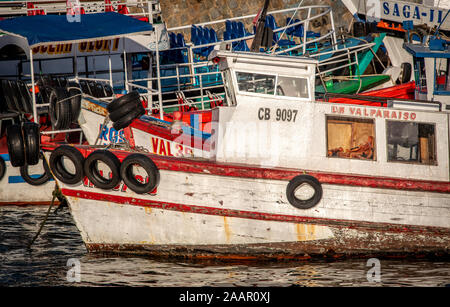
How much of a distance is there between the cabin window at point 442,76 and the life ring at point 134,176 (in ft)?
19.0

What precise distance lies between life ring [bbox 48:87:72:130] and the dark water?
2445 millimetres

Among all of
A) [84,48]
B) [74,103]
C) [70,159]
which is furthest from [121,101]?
[84,48]

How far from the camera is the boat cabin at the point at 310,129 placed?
9242mm

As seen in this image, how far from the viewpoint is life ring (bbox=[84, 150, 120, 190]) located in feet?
30.1

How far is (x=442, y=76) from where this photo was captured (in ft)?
37.3

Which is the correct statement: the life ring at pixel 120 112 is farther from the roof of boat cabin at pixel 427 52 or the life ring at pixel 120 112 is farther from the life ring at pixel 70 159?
the roof of boat cabin at pixel 427 52

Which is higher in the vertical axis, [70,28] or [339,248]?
[70,28]

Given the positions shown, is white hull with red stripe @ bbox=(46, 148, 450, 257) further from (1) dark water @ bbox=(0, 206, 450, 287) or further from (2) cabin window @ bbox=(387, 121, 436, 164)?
(2) cabin window @ bbox=(387, 121, 436, 164)

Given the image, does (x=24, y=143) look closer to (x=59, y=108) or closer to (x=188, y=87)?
(x=59, y=108)

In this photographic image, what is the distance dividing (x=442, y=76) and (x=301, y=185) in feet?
14.7

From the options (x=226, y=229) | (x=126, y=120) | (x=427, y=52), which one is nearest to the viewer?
(x=226, y=229)

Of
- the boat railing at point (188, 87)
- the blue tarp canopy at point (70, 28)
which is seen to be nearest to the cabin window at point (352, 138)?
the blue tarp canopy at point (70, 28)

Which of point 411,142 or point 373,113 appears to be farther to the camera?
point 411,142

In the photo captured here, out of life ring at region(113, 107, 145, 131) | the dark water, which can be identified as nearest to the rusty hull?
the dark water
